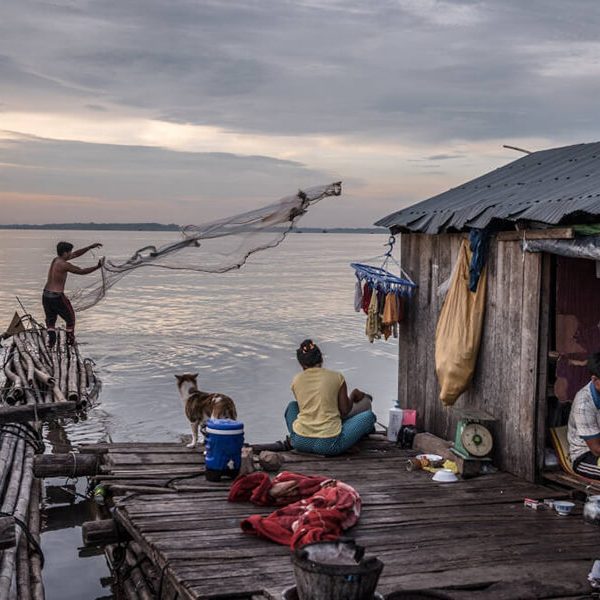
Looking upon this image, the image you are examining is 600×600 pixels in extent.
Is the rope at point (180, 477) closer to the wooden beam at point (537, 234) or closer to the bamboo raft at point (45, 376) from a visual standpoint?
the bamboo raft at point (45, 376)

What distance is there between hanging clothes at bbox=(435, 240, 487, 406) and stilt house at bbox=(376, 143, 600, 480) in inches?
4.8

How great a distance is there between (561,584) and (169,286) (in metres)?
57.8

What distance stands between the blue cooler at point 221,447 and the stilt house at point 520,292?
115 inches

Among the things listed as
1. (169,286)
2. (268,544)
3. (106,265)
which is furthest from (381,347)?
(169,286)

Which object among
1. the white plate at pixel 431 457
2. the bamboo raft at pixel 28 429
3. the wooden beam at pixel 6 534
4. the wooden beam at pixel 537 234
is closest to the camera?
the wooden beam at pixel 6 534

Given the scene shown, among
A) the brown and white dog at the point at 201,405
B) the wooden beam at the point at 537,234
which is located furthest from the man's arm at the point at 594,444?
the brown and white dog at the point at 201,405

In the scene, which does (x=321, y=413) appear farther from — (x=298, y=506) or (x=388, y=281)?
(x=298, y=506)

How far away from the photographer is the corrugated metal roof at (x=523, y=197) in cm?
782

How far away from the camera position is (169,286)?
62.4 metres

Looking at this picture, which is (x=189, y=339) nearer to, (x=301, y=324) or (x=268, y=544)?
(x=301, y=324)

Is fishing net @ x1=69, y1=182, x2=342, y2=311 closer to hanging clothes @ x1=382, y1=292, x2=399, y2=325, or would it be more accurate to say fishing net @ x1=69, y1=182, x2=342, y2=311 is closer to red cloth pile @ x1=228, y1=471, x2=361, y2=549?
hanging clothes @ x1=382, y1=292, x2=399, y2=325

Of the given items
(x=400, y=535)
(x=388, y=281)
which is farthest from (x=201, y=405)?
(x=400, y=535)

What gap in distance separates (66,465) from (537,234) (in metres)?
6.59

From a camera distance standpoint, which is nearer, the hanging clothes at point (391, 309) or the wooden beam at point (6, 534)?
the wooden beam at point (6, 534)
